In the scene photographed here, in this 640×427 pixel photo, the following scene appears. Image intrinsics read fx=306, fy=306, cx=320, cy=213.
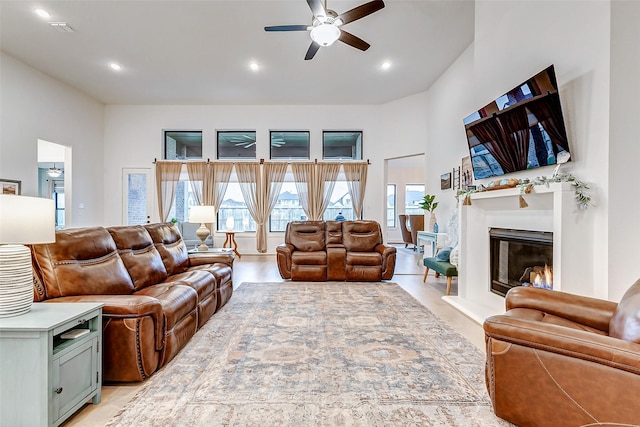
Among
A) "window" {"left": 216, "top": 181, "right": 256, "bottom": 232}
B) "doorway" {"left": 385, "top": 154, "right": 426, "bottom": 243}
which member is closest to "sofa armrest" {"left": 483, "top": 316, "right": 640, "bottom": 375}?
"window" {"left": 216, "top": 181, "right": 256, "bottom": 232}

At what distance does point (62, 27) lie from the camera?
4.36m

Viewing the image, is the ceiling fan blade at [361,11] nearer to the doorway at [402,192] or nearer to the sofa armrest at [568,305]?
the sofa armrest at [568,305]

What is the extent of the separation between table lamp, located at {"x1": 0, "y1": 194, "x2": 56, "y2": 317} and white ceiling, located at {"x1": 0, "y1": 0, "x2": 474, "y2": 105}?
3443 millimetres

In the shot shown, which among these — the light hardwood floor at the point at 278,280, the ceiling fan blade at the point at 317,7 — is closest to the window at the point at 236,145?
the light hardwood floor at the point at 278,280

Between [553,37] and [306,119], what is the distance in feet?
17.9

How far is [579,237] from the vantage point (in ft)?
7.74

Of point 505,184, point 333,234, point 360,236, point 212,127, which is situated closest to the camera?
point 505,184

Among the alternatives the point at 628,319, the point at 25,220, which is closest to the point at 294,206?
the point at 25,220

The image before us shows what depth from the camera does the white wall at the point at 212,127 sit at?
753cm

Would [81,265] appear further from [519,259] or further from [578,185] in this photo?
[519,259]

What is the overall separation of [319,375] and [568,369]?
55.3 inches

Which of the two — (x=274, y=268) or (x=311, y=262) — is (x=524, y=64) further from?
(x=274, y=268)

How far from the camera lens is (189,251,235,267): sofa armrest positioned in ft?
12.3

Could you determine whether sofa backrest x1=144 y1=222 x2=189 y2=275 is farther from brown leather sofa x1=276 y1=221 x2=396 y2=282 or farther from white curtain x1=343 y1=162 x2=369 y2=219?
white curtain x1=343 y1=162 x2=369 y2=219
